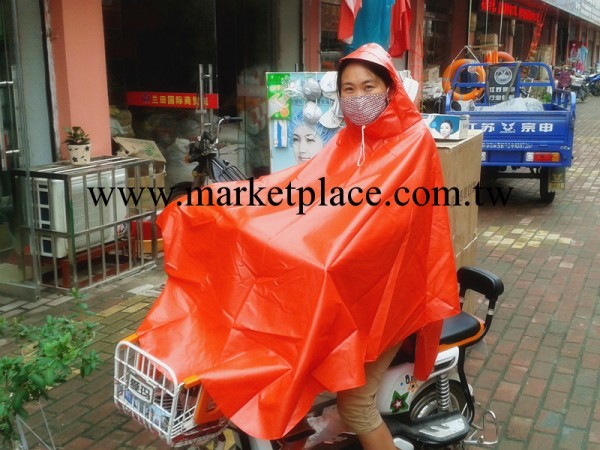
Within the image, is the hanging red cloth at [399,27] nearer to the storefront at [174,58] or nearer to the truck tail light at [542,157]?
the storefront at [174,58]

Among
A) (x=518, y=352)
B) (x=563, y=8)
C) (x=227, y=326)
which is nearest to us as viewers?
(x=227, y=326)

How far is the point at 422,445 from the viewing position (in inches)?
114

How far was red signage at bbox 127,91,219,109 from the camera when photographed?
756 centimetres

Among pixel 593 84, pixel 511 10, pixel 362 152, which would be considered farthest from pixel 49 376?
pixel 593 84

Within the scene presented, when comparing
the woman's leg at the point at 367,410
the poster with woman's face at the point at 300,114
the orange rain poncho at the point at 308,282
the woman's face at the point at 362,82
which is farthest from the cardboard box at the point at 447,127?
the poster with woman's face at the point at 300,114

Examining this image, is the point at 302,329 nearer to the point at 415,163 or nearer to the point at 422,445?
the point at 415,163

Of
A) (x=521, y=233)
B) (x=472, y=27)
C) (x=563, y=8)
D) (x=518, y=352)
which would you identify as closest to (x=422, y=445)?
(x=518, y=352)

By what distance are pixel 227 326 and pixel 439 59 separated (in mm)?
15655

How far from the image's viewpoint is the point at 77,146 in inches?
216

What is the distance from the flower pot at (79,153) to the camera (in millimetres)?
5504

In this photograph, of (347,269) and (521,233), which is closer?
(347,269)

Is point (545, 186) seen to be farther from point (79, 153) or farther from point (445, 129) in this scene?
point (79, 153)

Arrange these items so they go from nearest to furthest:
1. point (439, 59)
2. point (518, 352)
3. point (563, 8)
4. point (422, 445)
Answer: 1. point (422, 445)
2. point (518, 352)
3. point (439, 59)
4. point (563, 8)

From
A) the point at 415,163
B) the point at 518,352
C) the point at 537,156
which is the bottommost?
the point at 518,352
